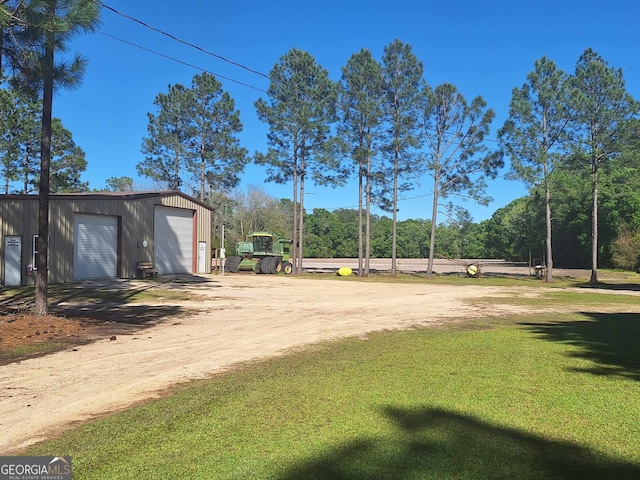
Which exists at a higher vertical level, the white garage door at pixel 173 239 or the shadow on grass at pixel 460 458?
the white garage door at pixel 173 239

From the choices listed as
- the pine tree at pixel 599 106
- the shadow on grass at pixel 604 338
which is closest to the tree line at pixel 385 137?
the pine tree at pixel 599 106

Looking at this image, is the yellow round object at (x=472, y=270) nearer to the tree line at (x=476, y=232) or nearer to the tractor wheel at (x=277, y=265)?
the tree line at (x=476, y=232)

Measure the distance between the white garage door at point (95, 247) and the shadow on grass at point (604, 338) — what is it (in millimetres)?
22106

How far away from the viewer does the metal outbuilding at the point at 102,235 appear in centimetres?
2305

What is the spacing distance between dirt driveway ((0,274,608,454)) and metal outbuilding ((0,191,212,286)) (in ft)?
35.2

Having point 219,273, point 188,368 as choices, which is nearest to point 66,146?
point 219,273

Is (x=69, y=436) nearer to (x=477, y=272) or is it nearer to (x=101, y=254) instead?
(x=101, y=254)

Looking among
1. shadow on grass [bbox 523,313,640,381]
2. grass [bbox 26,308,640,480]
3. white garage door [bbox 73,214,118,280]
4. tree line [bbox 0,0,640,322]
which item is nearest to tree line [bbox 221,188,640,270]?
tree line [bbox 0,0,640,322]

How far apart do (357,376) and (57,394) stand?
3818 mm

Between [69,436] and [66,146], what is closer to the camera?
[69,436]

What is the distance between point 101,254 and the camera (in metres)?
26.1

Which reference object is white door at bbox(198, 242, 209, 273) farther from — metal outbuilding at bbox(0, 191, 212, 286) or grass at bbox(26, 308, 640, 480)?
grass at bbox(26, 308, 640, 480)

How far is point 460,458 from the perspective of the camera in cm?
379

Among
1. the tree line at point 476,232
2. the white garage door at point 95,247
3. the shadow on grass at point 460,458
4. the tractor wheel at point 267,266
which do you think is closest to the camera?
the shadow on grass at point 460,458
